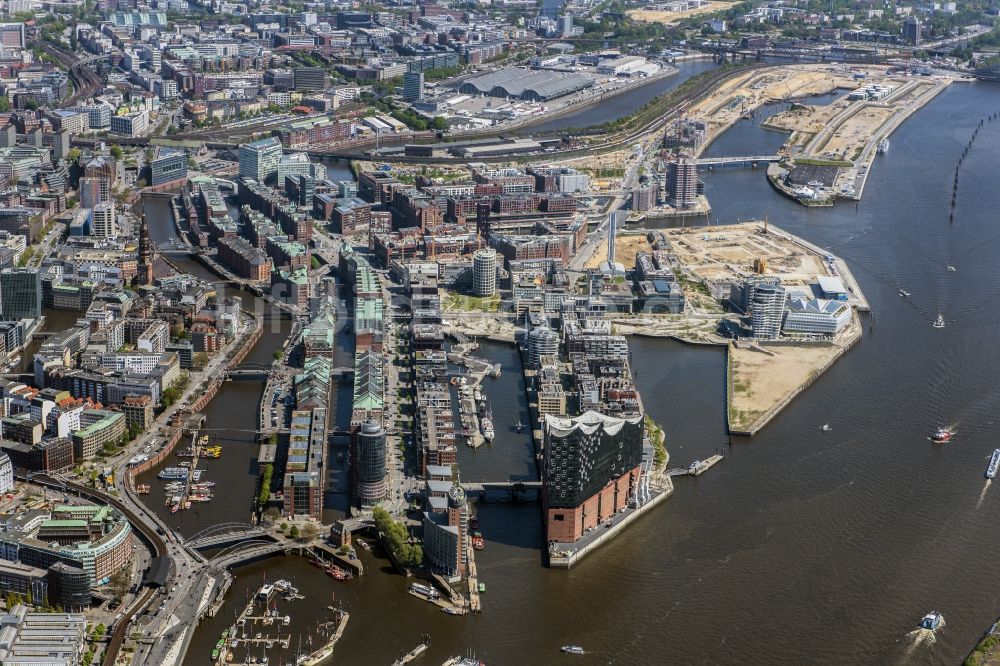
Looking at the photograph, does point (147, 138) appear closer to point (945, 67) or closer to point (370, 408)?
point (370, 408)


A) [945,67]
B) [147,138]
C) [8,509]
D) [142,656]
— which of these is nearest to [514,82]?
[147,138]

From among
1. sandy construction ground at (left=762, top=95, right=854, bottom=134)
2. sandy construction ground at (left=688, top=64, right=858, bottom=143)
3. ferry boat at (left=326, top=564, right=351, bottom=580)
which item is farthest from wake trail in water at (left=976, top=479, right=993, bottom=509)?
sandy construction ground at (left=688, top=64, right=858, bottom=143)

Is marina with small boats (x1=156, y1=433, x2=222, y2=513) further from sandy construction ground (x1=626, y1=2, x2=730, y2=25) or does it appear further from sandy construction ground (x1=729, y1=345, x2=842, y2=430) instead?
sandy construction ground (x1=626, y1=2, x2=730, y2=25)

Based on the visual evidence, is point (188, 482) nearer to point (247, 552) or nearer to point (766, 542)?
point (247, 552)

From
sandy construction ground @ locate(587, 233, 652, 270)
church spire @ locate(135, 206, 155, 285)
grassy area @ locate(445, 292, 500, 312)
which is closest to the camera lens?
grassy area @ locate(445, 292, 500, 312)

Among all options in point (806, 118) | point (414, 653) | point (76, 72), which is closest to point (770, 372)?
point (414, 653)

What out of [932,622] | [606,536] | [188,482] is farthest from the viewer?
[188,482]

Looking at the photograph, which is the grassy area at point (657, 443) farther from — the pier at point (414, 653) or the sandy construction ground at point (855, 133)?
the sandy construction ground at point (855, 133)
